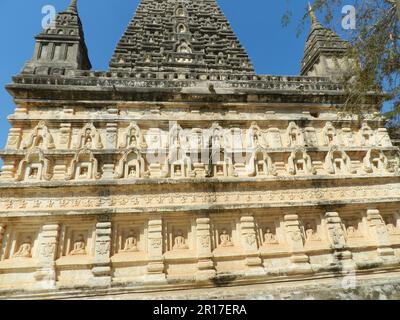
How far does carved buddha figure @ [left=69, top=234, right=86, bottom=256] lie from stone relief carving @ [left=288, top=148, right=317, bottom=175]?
271 inches

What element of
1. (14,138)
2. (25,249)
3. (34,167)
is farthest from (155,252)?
(14,138)

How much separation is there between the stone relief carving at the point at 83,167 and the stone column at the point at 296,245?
615 cm

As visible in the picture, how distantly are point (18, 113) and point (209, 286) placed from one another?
827 cm

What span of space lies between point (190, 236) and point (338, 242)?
4.60 meters

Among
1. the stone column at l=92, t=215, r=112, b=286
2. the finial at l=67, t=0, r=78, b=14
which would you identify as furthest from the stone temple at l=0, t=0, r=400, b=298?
the finial at l=67, t=0, r=78, b=14

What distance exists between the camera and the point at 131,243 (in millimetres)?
7984

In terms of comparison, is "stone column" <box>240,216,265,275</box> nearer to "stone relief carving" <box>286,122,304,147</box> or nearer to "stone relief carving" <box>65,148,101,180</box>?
"stone relief carving" <box>286,122,304,147</box>

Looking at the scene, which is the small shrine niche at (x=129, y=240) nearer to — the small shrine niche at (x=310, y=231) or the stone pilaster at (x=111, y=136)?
the stone pilaster at (x=111, y=136)

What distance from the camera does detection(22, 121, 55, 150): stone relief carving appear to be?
8.74 m

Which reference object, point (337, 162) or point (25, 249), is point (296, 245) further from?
point (25, 249)

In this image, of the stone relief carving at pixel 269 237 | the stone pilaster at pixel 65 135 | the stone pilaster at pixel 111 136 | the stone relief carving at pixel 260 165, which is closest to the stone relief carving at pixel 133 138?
the stone pilaster at pixel 111 136

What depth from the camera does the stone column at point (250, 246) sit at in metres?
7.86

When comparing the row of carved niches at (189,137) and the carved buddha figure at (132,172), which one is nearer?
the carved buddha figure at (132,172)
